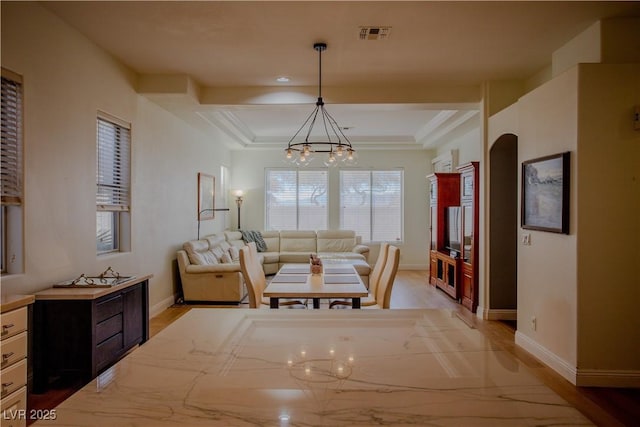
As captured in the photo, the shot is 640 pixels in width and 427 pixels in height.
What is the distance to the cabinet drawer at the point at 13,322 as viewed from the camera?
6.59 feet

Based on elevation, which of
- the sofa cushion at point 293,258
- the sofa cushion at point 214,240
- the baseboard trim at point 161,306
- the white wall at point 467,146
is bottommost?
the baseboard trim at point 161,306

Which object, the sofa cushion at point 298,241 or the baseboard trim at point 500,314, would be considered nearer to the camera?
the baseboard trim at point 500,314

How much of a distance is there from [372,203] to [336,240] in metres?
1.26

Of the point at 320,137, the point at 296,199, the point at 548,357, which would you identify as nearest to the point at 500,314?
the point at 548,357

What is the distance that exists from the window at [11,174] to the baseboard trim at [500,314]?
14.9 feet

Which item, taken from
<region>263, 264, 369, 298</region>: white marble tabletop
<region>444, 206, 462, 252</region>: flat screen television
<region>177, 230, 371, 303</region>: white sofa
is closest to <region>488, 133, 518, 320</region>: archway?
<region>444, 206, 462, 252</region>: flat screen television

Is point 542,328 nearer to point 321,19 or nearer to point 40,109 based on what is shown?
point 321,19

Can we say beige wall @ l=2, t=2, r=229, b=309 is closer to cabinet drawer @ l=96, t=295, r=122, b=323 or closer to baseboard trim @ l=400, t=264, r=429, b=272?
cabinet drawer @ l=96, t=295, r=122, b=323

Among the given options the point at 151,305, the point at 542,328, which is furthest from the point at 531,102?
the point at 151,305

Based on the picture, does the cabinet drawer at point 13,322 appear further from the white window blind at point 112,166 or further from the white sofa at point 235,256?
the white sofa at point 235,256

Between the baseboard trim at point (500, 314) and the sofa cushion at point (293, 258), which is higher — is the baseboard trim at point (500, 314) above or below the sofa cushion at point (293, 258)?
below

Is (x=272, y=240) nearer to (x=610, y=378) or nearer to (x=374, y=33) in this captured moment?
(x=374, y=33)

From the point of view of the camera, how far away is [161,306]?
5.10m

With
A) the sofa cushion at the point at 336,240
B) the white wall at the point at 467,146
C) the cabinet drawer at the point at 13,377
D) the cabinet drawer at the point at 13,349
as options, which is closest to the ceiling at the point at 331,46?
the white wall at the point at 467,146
